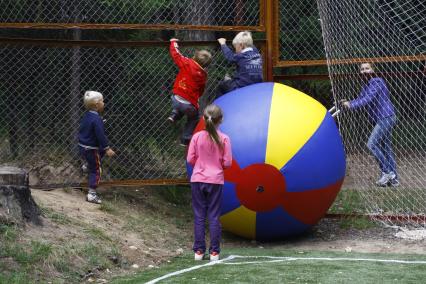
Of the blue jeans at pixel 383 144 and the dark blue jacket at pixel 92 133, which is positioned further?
the blue jeans at pixel 383 144

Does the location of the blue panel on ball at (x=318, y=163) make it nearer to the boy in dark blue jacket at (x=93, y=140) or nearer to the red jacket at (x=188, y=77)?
the red jacket at (x=188, y=77)

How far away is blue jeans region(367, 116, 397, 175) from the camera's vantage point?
1053cm

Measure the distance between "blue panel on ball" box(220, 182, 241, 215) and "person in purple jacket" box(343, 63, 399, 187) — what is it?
234 centimetres

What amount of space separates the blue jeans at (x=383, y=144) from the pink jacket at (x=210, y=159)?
321 cm

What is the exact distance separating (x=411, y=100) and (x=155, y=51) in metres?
3.21

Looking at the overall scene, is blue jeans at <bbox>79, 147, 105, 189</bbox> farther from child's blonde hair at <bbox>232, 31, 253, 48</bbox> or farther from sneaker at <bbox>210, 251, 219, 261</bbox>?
sneaker at <bbox>210, 251, 219, 261</bbox>

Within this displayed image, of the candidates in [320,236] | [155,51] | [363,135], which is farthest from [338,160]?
[155,51]

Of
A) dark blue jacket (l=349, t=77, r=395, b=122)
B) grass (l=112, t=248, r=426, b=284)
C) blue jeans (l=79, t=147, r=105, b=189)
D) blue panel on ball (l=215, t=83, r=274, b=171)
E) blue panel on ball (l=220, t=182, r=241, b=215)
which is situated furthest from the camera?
dark blue jacket (l=349, t=77, r=395, b=122)

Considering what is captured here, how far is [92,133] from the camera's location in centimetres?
934

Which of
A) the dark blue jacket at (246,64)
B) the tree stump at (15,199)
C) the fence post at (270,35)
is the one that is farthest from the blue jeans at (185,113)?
the tree stump at (15,199)

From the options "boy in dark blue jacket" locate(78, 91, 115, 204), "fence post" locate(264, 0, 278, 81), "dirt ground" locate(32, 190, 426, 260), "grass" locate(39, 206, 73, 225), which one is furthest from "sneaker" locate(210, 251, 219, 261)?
"fence post" locate(264, 0, 278, 81)

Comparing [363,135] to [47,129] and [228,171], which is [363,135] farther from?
[47,129]

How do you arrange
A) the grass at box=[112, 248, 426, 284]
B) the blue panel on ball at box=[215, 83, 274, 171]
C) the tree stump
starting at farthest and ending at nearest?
the blue panel on ball at box=[215, 83, 274, 171]
the tree stump
the grass at box=[112, 248, 426, 284]

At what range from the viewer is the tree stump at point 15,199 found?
7.58 m
